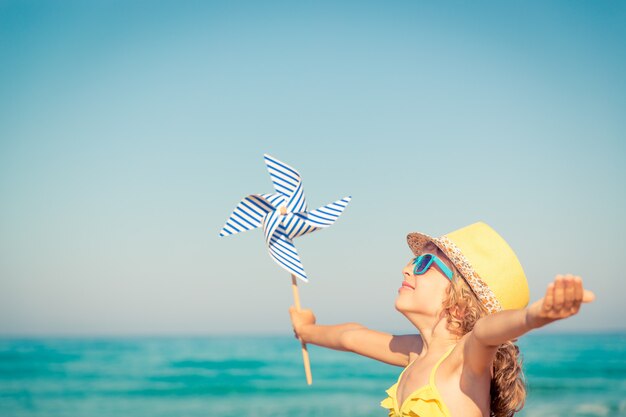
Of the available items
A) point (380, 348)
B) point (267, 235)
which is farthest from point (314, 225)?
point (380, 348)

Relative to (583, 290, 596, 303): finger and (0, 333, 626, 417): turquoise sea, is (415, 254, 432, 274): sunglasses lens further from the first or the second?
(0, 333, 626, 417): turquoise sea

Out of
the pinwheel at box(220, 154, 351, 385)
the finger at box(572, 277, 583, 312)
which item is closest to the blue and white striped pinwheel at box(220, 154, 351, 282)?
the pinwheel at box(220, 154, 351, 385)

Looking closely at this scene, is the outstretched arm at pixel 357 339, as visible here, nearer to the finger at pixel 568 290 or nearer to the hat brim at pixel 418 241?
the hat brim at pixel 418 241

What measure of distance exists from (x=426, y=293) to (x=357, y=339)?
0.81 meters

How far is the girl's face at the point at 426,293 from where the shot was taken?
3.74 m

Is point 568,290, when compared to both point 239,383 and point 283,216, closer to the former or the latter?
point 283,216

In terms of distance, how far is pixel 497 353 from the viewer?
11.8 ft

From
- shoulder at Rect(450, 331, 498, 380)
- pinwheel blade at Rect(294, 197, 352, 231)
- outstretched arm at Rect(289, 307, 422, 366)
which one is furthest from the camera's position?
pinwheel blade at Rect(294, 197, 352, 231)

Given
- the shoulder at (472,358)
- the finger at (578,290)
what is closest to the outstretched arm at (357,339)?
the shoulder at (472,358)

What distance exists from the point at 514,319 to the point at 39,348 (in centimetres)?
3230

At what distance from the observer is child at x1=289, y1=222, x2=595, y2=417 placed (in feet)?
11.0

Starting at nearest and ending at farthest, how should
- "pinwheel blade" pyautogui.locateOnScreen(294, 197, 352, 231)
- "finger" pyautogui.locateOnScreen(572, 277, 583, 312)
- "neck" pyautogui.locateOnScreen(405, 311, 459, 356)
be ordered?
1. "finger" pyautogui.locateOnScreen(572, 277, 583, 312)
2. "neck" pyautogui.locateOnScreen(405, 311, 459, 356)
3. "pinwheel blade" pyautogui.locateOnScreen(294, 197, 352, 231)

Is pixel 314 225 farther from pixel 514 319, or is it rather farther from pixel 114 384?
pixel 114 384

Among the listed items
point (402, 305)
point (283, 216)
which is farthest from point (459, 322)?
point (283, 216)
